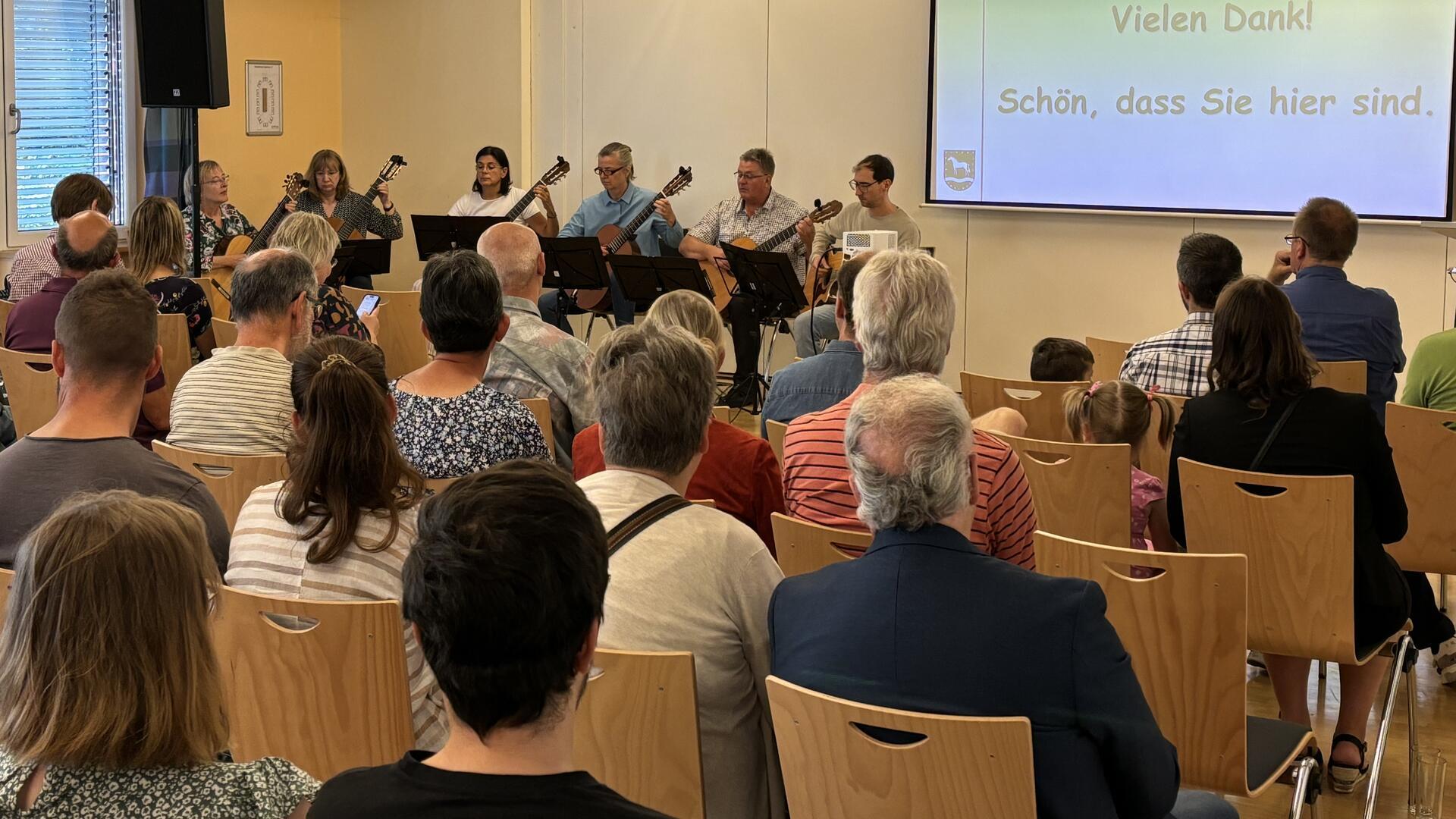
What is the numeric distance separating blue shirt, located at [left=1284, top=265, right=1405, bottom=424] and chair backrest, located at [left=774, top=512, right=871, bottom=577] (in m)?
2.68

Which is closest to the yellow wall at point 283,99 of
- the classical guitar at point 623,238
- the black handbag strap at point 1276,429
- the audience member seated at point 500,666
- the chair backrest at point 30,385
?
the classical guitar at point 623,238

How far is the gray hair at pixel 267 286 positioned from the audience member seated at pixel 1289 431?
7.62ft

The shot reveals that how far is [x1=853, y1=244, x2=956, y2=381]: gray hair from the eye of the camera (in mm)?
3141

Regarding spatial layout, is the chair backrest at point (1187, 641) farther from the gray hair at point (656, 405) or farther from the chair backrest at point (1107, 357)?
the chair backrest at point (1107, 357)

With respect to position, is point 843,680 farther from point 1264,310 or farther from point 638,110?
point 638,110

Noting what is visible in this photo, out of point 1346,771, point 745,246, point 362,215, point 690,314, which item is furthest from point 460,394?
point 362,215

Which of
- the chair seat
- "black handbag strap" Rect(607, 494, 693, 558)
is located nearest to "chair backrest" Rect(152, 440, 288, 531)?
"black handbag strap" Rect(607, 494, 693, 558)

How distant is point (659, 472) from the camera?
234 cm

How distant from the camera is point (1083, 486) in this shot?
134 inches

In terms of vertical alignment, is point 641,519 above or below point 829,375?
below

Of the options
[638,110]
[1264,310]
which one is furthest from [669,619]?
[638,110]

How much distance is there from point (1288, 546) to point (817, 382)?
1253 millimetres

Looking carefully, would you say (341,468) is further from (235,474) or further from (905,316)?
(905,316)

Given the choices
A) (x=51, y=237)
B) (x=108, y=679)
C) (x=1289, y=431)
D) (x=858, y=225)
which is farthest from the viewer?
(x=858, y=225)
